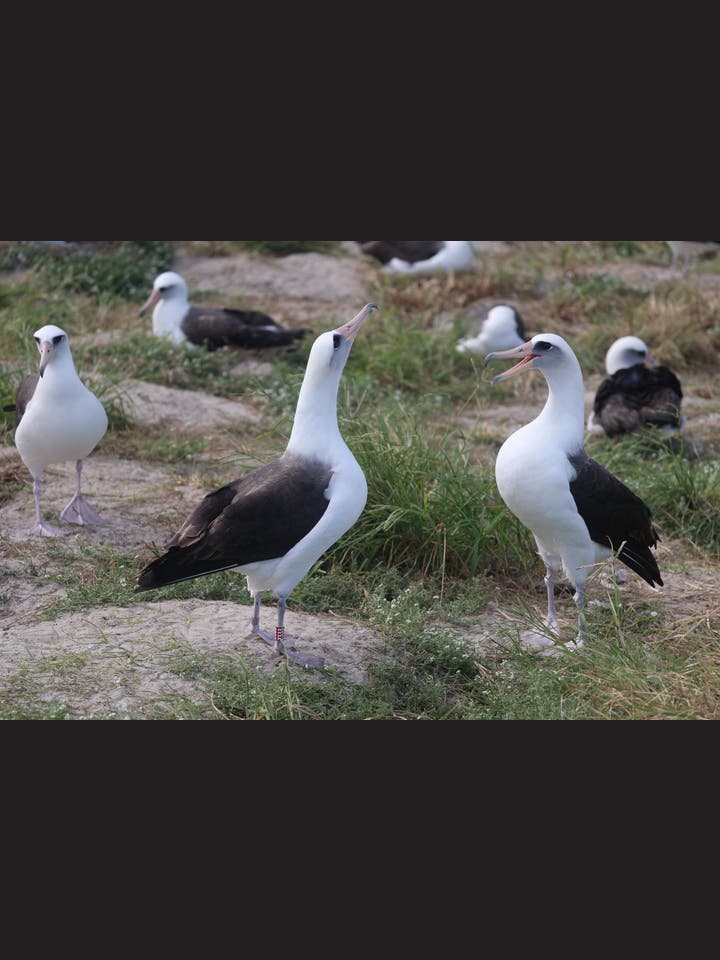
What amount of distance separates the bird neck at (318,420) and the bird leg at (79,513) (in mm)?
2092

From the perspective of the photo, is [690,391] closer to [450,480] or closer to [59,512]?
[450,480]

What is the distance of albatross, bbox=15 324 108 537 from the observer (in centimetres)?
759

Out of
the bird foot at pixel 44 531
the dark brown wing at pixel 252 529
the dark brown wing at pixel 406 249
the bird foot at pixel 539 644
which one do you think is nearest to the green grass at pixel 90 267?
the dark brown wing at pixel 406 249

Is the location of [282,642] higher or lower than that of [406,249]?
lower

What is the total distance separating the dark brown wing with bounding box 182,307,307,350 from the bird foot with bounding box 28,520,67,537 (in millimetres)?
3833

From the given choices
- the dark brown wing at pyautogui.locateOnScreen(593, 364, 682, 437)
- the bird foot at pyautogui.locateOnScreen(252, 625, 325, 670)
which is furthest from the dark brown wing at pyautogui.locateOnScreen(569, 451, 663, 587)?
the dark brown wing at pyautogui.locateOnScreen(593, 364, 682, 437)

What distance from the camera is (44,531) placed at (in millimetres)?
7645

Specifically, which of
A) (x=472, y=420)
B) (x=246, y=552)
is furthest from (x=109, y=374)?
(x=246, y=552)

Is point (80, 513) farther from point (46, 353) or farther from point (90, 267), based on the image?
point (90, 267)

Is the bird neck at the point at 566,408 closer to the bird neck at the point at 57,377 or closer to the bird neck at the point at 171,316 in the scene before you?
the bird neck at the point at 57,377

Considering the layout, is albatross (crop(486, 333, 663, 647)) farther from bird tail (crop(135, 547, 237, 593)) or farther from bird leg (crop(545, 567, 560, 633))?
bird tail (crop(135, 547, 237, 593))

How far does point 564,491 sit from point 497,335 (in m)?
5.50

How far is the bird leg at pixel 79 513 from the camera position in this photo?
25.7 feet

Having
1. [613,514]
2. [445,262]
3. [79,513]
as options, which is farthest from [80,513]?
[445,262]
